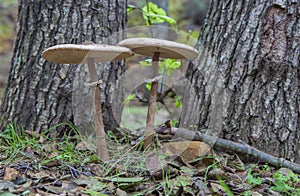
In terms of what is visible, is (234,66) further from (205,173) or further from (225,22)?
(205,173)

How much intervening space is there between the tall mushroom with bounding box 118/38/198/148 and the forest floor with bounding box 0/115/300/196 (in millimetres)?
159

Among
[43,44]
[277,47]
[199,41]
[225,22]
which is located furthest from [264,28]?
[43,44]

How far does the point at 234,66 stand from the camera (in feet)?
7.80

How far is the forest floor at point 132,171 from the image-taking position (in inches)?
69.3

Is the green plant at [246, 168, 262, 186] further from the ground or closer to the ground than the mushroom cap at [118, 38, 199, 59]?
closer to the ground

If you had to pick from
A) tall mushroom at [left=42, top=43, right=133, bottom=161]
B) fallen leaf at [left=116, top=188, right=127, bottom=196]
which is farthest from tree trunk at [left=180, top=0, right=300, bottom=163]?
fallen leaf at [left=116, top=188, right=127, bottom=196]

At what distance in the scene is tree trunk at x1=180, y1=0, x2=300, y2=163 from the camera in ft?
7.38

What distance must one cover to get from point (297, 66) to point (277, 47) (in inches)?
8.2

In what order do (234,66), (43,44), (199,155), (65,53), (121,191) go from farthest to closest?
(43,44)
(234,66)
(199,155)
(65,53)
(121,191)

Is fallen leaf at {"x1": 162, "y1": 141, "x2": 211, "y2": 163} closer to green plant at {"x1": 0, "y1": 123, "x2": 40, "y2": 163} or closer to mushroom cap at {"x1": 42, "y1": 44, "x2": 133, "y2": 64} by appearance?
mushroom cap at {"x1": 42, "y1": 44, "x2": 133, "y2": 64}

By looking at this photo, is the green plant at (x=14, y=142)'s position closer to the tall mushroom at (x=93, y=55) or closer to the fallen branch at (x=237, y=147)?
the tall mushroom at (x=93, y=55)

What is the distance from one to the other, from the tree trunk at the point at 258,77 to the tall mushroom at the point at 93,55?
84 cm

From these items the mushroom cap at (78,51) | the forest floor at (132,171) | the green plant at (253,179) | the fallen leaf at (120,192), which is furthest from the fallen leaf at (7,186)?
the green plant at (253,179)

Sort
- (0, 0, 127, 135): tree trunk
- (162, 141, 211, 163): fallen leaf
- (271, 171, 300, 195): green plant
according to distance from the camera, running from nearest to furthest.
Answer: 1. (271, 171, 300, 195): green plant
2. (162, 141, 211, 163): fallen leaf
3. (0, 0, 127, 135): tree trunk
